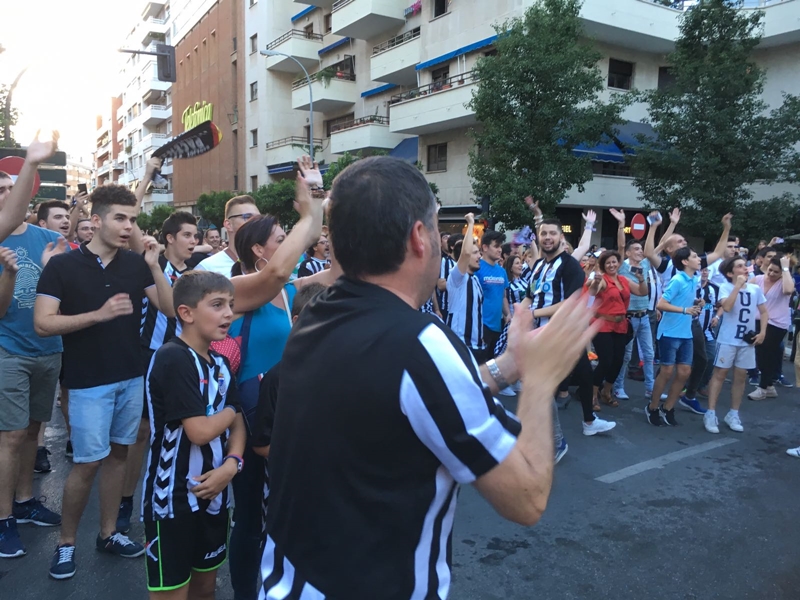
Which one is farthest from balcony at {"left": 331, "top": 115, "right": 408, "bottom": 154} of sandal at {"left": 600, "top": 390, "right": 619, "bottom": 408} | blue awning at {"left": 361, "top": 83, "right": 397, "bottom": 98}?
sandal at {"left": 600, "top": 390, "right": 619, "bottom": 408}

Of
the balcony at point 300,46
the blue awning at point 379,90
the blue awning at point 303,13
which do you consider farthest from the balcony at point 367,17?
the blue awning at point 303,13

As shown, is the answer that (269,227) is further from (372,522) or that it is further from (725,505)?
(725,505)

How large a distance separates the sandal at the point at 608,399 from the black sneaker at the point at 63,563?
236 inches

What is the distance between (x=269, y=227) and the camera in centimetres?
305

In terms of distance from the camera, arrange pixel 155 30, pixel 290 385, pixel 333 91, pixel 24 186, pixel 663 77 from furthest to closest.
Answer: pixel 155 30 → pixel 333 91 → pixel 663 77 → pixel 24 186 → pixel 290 385

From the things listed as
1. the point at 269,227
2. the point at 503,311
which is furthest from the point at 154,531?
the point at 503,311

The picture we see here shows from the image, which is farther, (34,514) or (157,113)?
(157,113)

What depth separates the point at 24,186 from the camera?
316 cm

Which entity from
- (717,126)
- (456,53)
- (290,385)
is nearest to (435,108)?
(456,53)

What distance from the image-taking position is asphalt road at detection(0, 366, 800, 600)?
11.2 ft

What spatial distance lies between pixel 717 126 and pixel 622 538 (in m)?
17.1

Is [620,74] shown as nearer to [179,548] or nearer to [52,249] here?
[52,249]

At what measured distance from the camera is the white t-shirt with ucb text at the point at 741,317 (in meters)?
6.33

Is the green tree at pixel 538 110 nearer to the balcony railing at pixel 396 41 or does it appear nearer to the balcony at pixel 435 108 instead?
the balcony at pixel 435 108
